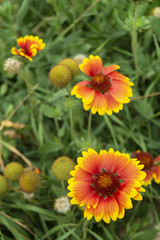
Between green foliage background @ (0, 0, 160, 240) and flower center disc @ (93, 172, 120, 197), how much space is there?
263 mm

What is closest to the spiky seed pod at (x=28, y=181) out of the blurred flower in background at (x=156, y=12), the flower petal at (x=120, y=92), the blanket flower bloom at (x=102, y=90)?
the blanket flower bloom at (x=102, y=90)

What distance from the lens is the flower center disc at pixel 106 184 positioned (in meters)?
1.29

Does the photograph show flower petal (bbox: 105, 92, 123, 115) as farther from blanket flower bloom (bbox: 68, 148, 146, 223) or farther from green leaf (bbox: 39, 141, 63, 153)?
green leaf (bbox: 39, 141, 63, 153)

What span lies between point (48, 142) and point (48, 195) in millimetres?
345

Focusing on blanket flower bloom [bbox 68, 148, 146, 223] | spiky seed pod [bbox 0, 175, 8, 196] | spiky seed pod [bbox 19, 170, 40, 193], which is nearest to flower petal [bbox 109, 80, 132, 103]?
blanket flower bloom [bbox 68, 148, 146, 223]

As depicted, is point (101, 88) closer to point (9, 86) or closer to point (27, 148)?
point (27, 148)

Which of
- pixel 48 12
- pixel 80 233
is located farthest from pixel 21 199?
Answer: pixel 48 12

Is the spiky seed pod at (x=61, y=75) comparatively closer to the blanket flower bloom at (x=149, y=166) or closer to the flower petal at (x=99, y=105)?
the flower petal at (x=99, y=105)

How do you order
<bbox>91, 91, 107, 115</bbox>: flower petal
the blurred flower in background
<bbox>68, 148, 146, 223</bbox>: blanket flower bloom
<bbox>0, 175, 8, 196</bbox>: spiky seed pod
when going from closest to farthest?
<bbox>68, 148, 146, 223</bbox>: blanket flower bloom < <bbox>91, 91, 107, 115</bbox>: flower petal < <bbox>0, 175, 8, 196</bbox>: spiky seed pod < the blurred flower in background

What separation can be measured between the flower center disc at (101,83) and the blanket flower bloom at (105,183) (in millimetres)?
350

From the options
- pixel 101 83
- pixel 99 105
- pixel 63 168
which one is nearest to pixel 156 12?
pixel 101 83

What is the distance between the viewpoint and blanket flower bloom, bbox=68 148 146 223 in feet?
3.92

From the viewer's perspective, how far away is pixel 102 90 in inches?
59.4

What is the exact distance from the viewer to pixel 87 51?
94.5 inches
